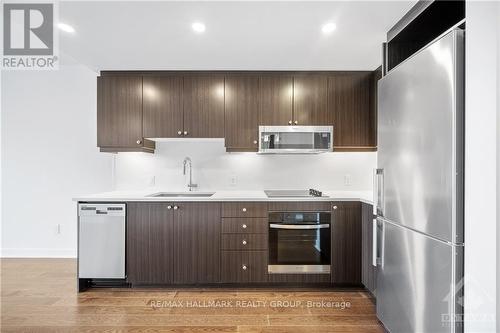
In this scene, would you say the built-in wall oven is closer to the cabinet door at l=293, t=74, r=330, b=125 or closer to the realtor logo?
the cabinet door at l=293, t=74, r=330, b=125

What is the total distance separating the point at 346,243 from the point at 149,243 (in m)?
1.91

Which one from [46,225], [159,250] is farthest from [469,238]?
[46,225]

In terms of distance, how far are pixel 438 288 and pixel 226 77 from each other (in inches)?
104

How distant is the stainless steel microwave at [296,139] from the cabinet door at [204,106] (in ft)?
1.62

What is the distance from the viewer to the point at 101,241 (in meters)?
2.84

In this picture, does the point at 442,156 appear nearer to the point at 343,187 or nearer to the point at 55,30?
the point at 343,187

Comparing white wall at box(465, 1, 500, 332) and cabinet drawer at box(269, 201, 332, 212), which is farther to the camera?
cabinet drawer at box(269, 201, 332, 212)

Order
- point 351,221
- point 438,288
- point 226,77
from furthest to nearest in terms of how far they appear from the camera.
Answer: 1. point 226,77
2. point 351,221
3. point 438,288

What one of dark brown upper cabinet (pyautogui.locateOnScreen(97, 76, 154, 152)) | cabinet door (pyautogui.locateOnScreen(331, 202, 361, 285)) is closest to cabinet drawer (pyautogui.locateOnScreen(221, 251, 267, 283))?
cabinet door (pyautogui.locateOnScreen(331, 202, 361, 285))

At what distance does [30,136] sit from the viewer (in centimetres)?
384

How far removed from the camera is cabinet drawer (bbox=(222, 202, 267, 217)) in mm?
2896

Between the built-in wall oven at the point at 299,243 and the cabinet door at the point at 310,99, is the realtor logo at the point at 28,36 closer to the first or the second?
the cabinet door at the point at 310,99

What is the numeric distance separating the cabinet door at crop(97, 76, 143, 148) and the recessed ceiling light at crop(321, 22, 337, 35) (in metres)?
2.01

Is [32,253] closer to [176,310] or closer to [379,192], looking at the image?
[176,310]
